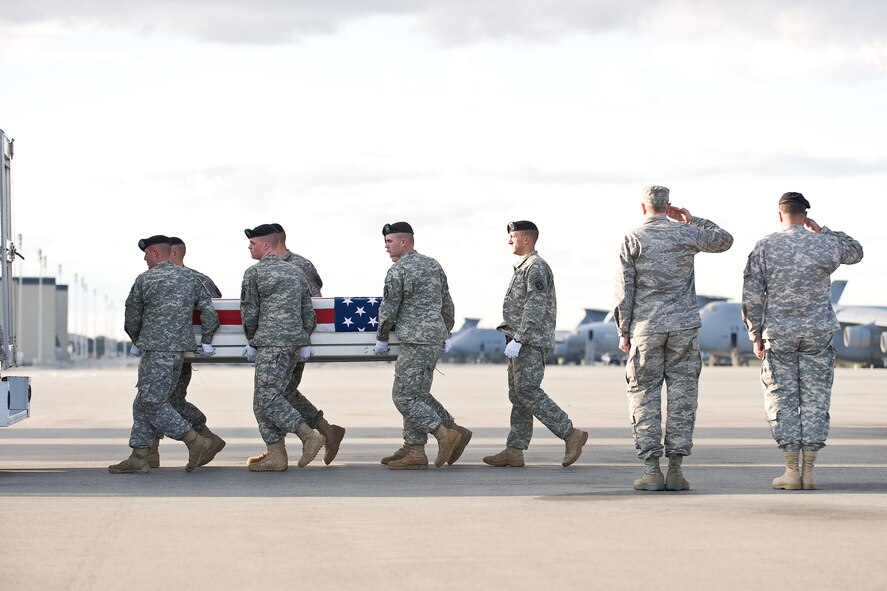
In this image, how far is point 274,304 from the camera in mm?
10789

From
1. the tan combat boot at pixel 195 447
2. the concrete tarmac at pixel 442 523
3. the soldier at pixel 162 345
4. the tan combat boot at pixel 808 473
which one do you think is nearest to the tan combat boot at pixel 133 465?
the soldier at pixel 162 345

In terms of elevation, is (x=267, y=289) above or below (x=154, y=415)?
above

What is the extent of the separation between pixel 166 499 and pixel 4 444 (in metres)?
6.36

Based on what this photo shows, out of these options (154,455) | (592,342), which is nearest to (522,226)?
(154,455)

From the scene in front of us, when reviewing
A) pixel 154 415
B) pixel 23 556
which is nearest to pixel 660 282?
pixel 154 415

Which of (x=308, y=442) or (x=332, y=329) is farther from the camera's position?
(x=332, y=329)

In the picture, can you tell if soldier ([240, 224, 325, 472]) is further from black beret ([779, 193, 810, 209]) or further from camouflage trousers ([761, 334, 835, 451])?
black beret ([779, 193, 810, 209])

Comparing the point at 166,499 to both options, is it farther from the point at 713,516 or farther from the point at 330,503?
the point at 713,516

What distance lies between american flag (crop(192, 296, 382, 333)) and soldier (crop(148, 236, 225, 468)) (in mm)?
245

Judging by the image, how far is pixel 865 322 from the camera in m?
72.7

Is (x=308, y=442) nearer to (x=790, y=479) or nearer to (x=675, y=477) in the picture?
(x=675, y=477)

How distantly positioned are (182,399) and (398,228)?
244 cm

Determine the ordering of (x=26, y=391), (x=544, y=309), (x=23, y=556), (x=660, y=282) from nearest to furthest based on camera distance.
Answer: (x=23, y=556) < (x=660, y=282) < (x=26, y=391) < (x=544, y=309)

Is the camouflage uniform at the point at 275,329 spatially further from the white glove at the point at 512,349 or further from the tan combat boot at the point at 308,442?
the white glove at the point at 512,349
